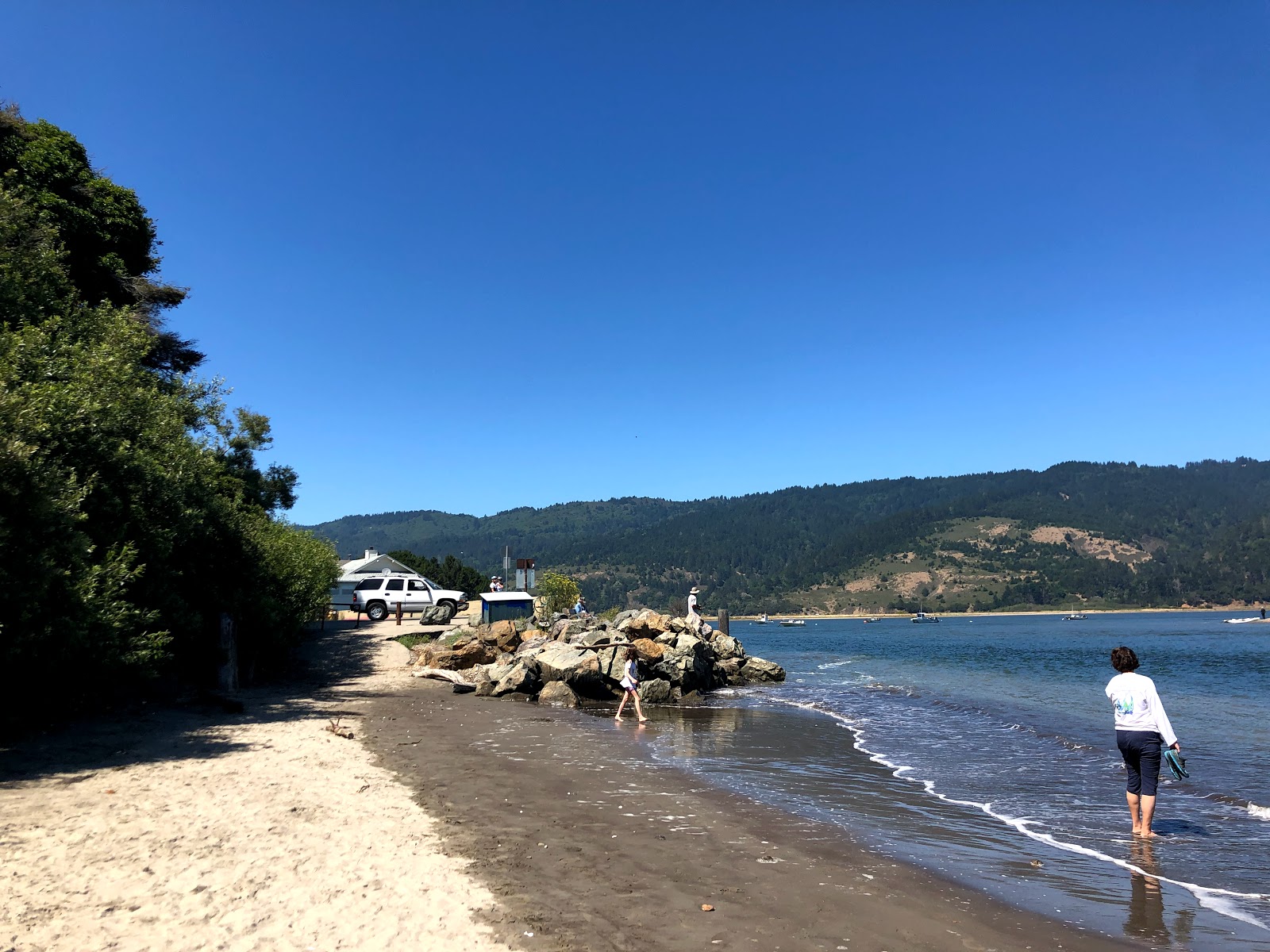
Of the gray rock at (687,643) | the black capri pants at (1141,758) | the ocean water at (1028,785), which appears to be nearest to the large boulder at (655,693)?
the ocean water at (1028,785)

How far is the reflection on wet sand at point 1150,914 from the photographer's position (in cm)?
613

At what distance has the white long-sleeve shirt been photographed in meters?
8.46

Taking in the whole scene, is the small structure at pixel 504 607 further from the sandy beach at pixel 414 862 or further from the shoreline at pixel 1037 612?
the shoreline at pixel 1037 612

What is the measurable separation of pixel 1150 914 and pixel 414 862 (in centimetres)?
643

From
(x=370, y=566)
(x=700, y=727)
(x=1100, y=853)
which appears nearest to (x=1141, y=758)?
(x=1100, y=853)

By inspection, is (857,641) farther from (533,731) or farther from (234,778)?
(234,778)

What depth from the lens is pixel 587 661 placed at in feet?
71.9

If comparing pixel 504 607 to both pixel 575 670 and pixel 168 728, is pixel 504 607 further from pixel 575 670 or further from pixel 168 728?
pixel 168 728

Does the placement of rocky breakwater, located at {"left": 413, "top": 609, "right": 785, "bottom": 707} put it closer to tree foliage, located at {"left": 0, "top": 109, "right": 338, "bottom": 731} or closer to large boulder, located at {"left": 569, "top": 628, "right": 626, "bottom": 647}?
large boulder, located at {"left": 569, "top": 628, "right": 626, "bottom": 647}

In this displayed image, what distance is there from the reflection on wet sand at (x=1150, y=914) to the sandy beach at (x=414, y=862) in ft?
1.86

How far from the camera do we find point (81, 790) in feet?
27.0

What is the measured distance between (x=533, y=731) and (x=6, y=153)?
804 inches

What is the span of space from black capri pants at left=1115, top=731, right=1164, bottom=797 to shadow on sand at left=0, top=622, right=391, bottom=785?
1158 centimetres

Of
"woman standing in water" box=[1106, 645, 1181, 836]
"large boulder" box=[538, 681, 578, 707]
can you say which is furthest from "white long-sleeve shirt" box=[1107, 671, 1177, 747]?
"large boulder" box=[538, 681, 578, 707]
